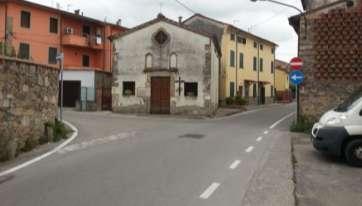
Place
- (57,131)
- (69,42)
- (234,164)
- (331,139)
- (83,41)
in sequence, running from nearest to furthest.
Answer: (234,164) → (331,139) → (57,131) → (69,42) → (83,41)

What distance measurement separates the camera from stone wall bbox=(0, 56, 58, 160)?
11953 mm

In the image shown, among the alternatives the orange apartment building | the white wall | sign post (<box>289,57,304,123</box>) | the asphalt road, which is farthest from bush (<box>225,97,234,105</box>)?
the asphalt road

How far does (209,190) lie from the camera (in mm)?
8195

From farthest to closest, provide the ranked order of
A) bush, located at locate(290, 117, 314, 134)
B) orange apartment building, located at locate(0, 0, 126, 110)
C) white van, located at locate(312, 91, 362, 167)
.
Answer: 1. orange apartment building, located at locate(0, 0, 126, 110)
2. bush, located at locate(290, 117, 314, 134)
3. white van, located at locate(312, 91, 362, 167)

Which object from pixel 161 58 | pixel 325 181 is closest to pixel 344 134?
pixel 325 181

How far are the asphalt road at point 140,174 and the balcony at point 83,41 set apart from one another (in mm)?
32404

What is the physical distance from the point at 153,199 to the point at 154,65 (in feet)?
86.5

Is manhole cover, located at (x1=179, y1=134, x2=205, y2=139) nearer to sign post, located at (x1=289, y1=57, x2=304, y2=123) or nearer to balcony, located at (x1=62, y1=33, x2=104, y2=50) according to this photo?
sign post, located at (x1=289, y1=57, x2=304, y2=123)

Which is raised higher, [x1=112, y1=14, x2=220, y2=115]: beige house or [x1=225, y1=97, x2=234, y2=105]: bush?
[x1=112, y1=14, x2=220, y2=115]: beige house

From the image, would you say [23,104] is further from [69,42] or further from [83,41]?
[83,41]

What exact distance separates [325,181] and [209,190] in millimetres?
2444

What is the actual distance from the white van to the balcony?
38618 millimetres

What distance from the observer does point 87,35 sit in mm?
50344

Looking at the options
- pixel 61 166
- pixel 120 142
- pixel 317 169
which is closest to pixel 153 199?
pixel 61 166
